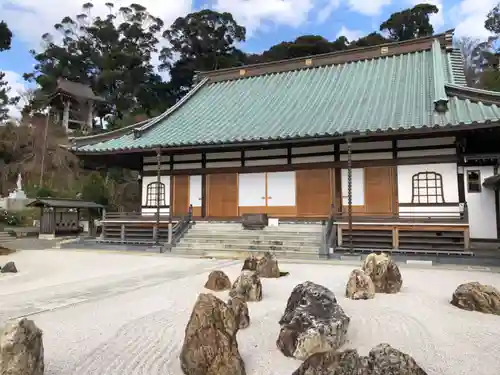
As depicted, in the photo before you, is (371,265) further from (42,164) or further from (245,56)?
(245,56)

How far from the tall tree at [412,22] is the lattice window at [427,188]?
38.0 meters

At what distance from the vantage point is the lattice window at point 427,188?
39.7 feet

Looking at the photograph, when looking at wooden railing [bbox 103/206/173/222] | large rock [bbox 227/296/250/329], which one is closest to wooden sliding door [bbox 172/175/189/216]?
wooden railing [bbox 103/206/173/222]

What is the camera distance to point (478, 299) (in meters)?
4.92

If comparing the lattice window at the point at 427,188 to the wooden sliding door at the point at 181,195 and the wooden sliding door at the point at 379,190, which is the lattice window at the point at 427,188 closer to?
the wooden sliding door at the point at 379,190

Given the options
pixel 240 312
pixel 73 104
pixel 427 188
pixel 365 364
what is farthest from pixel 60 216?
pixel 73 104

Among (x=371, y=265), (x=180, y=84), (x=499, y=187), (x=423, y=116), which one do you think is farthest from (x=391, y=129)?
(x=180, y=84)

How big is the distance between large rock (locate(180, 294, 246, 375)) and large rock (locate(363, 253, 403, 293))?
3565 mm

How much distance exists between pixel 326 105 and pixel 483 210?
6761 mm

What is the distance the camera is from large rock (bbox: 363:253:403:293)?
6039 millimetres

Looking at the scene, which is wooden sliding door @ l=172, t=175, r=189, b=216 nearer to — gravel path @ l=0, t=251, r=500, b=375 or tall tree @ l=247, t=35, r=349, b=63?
gravel path @ l=0, t=251, r=500, b=375

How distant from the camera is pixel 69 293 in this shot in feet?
20.3

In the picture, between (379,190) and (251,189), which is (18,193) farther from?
(379,190)

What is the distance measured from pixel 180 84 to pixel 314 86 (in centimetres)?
3246
